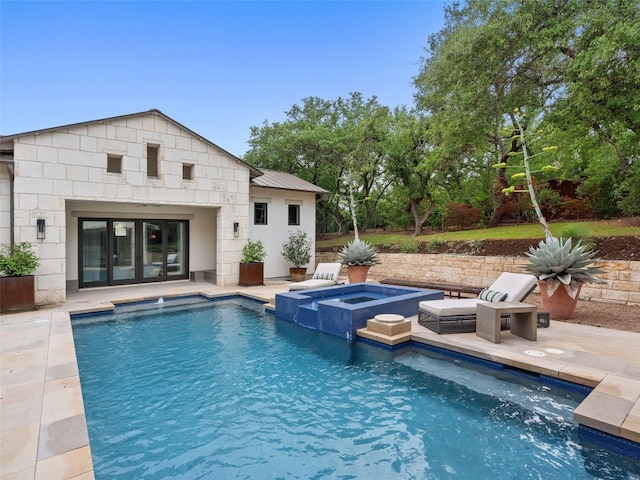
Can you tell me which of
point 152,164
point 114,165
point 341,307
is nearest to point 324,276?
point 341,307

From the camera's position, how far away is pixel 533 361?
494 cm

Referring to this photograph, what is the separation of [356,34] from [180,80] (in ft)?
28.6

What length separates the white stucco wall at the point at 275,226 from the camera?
1487 centimetres

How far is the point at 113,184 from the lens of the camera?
10.5 m

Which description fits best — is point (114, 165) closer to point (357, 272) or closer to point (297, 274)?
point (297, 274)

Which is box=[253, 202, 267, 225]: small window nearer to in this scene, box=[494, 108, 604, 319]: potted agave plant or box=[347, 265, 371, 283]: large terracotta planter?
box=[347, 265, 371, 283]: large terracotta planter

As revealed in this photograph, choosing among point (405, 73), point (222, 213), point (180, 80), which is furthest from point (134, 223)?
→ point (405, 73)

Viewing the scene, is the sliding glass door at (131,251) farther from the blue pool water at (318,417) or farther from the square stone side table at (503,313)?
the square stone side table at (503,313)

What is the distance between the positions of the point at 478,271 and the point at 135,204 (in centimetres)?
1186

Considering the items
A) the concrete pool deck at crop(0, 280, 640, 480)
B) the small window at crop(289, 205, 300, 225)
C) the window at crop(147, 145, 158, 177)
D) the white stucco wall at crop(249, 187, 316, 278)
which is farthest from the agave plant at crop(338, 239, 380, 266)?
the window at crop(147, 145, 158, 177)

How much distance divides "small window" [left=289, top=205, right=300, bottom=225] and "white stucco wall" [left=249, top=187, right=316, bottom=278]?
0.16 metres

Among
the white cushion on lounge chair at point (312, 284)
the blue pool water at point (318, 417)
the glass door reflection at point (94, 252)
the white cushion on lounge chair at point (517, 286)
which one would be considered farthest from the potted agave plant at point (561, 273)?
the glass door reflection at point (94, 252)

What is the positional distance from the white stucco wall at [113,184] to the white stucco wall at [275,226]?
1526 mm

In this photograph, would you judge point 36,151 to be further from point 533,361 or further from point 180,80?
point 533,361
